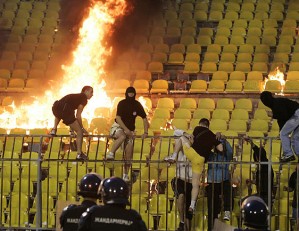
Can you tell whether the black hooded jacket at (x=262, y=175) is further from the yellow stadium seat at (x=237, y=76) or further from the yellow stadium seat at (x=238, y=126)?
the yellow stadium seat at (x=237, y=76)

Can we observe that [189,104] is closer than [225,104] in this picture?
No

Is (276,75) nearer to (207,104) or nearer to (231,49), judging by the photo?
(231,49)

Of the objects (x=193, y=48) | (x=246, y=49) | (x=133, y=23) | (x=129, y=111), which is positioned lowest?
(x=129, y=111)

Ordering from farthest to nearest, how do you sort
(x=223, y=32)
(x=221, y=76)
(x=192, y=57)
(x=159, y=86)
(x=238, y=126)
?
(x=223, y=32) < (x=192, y=57) < (x=159, y=86) < (x=221, y=76) < (x=238, y=126)

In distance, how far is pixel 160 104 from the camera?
25.0 meters

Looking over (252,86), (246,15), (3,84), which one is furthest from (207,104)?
(3,84)

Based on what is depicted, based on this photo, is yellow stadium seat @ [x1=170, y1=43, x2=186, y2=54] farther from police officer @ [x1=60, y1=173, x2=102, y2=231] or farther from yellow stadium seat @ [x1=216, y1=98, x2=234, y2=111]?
police officer @ [x1=60, y1=173, x2=102, y2=231]

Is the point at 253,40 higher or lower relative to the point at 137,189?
higher

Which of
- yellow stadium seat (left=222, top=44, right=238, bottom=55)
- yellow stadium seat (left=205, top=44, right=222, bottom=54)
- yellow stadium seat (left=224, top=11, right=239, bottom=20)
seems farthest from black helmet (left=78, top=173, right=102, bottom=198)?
yellow stadium seat (left=224, top=11, right=239, bottom=20)

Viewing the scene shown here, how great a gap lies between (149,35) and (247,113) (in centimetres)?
626

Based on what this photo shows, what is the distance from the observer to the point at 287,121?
16.3m

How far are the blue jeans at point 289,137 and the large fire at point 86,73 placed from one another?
9388mm

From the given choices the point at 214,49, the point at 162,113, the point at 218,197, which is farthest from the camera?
the point at 214,49

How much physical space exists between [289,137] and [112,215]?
628 centimetres
